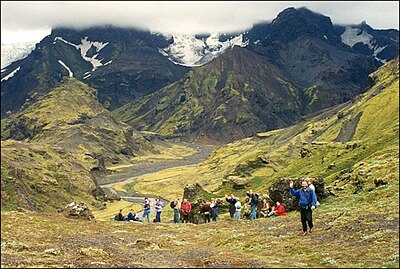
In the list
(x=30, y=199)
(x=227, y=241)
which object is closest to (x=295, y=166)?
(x=30, y=199)

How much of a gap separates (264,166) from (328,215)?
12941cm

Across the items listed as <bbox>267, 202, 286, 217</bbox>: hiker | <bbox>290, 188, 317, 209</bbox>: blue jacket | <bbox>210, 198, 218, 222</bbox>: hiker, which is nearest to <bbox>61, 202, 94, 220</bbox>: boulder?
<bbox>210, 198, 218, 222</bbox>: hiker

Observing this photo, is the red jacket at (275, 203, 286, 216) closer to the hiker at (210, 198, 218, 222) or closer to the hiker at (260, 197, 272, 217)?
the hiker at (260, 197, 272, 217)

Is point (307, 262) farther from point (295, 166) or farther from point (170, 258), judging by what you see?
point (295, 166)

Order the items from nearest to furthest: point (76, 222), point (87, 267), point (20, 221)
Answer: point (87, 267) → point (20, 221) → point (76, 222)

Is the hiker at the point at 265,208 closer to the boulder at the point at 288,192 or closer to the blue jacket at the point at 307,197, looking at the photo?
the boulder at the point at 288,192

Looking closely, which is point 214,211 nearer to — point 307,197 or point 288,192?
point 288,192

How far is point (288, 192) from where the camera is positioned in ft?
187

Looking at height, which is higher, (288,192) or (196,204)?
(288,192)

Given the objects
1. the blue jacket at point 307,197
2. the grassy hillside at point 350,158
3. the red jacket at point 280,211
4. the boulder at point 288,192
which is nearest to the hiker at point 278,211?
the red jacket at point 280,211

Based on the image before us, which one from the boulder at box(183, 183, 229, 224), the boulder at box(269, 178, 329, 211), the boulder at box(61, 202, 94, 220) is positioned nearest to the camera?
the boulder at box(61, 202, 94, 220)

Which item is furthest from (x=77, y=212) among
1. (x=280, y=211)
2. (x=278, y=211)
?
(x=280, y=211)

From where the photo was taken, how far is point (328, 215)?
4306cm

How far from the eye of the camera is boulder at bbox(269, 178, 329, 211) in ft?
182
